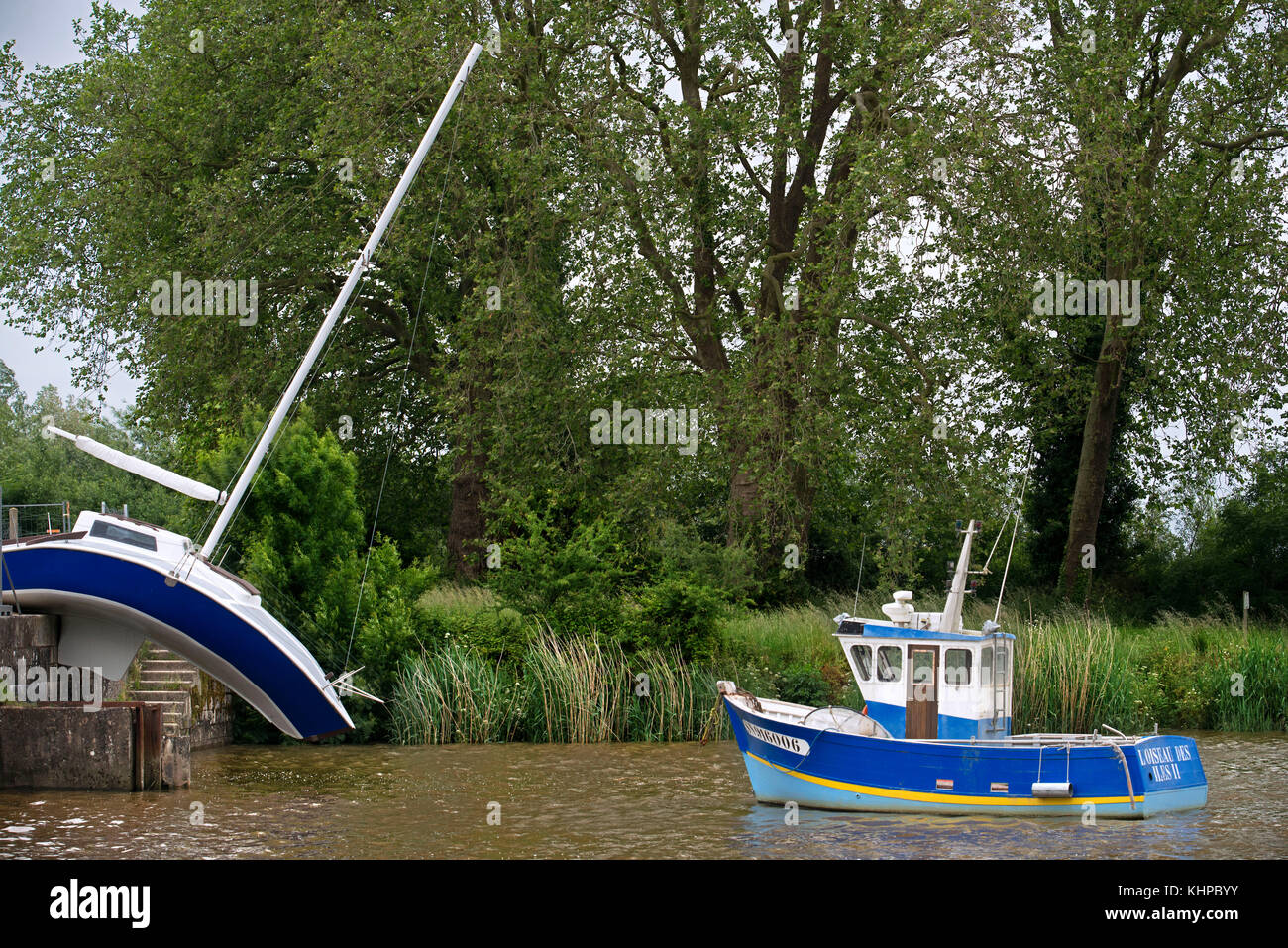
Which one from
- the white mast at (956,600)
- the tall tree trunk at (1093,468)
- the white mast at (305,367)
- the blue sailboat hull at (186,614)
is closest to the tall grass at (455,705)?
the white mast at (305,367)

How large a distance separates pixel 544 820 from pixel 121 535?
645cm

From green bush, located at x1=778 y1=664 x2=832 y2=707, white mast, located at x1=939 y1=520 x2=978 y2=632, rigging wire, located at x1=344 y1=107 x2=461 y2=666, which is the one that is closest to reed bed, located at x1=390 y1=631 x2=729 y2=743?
green bush, located at x1=778 y1=664 x2=832 y2=707

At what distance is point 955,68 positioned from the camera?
30.8 metres

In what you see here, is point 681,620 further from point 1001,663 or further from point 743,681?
point 1001,663

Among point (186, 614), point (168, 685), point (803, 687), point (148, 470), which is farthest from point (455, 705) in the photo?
point (148, 470)

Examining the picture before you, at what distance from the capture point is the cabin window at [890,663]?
20203 mm

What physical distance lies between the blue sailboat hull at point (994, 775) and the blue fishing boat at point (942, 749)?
13mm

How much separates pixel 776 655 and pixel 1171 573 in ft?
47.5

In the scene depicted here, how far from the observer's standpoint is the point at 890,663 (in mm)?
20250

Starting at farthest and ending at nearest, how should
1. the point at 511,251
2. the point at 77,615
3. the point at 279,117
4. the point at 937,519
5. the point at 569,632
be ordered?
the point at 279,117, the point at 511,251, the point at 937,519, the point at 569,632, the point at 77,615

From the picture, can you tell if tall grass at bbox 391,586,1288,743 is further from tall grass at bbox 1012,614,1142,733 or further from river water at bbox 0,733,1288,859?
river water at bbox 0,733,1288,859

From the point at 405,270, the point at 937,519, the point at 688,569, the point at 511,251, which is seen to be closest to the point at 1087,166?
the point at 937,519

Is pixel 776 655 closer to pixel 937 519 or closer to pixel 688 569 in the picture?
pixel 688 569

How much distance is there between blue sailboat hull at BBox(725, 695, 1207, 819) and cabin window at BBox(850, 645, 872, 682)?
1.25m
